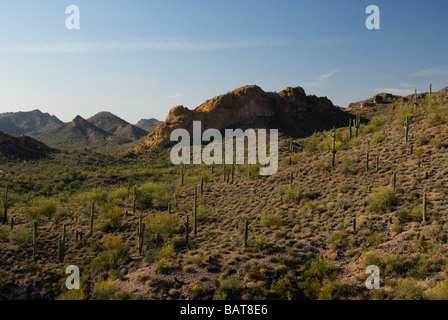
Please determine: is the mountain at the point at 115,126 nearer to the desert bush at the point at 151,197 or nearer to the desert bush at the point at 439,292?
the desert bush at the point at 151,197

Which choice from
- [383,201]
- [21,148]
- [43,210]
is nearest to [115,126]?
[21,148]

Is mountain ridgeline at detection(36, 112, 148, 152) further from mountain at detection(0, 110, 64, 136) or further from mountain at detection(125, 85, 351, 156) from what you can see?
mountain at detection(0, 110, 64, 136)

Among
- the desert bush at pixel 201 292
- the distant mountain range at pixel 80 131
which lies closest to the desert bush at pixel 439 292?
the desert bush at pixel 201 292

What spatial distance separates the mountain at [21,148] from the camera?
193 ft

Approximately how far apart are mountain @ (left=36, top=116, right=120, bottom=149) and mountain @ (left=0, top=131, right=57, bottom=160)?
31.7 metres

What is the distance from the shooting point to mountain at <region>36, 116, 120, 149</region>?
4067 inches

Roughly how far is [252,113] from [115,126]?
11140cm

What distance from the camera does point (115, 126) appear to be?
15825 centimetres

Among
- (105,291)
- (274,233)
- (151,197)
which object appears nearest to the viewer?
(105,291)

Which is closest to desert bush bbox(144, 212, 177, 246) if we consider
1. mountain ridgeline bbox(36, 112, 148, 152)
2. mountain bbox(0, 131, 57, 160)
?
mountain bbox(0, 131, 57, 160)

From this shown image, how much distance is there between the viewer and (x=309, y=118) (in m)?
72.9

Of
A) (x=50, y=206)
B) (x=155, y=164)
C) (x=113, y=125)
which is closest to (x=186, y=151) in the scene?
(x=155, y=164)

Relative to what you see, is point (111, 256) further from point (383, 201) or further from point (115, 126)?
point (115, 126)
